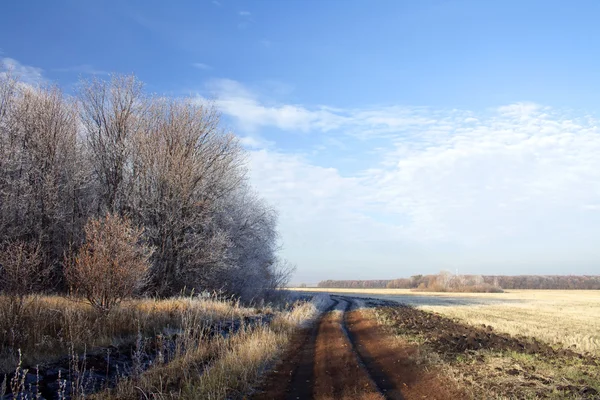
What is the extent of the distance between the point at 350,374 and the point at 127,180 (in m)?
20.2

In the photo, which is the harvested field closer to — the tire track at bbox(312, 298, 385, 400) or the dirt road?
the dirt road

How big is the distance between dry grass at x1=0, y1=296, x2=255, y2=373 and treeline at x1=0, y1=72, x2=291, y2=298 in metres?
7.69

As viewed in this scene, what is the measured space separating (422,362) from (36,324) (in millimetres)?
9232

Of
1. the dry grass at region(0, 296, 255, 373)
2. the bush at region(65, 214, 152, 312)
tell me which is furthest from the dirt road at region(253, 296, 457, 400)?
the bush at region(65, 214, 152, 312)

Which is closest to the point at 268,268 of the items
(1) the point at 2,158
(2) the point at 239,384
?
(1) the point at 2,158

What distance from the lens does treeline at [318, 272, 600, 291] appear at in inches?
3680

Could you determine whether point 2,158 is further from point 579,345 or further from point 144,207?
point 579,345

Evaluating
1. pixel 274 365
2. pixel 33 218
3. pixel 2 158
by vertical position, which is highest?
pixel 2 158

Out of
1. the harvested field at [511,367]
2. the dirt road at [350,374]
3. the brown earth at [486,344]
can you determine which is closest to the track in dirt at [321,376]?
the dirt road at [350,374]

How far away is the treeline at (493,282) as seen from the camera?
9346 cm

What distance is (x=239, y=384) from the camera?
7.70 m

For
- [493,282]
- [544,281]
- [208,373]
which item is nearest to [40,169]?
[208,373]

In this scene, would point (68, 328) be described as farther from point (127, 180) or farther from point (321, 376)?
point (127, 180)

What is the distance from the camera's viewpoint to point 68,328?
33.2 feet
